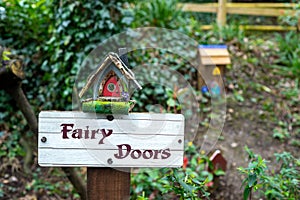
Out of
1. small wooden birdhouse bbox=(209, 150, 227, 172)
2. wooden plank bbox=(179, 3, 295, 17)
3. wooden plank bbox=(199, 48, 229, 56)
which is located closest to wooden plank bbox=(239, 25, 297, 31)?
wooden plank bbox=(179, 3, 295, 17)

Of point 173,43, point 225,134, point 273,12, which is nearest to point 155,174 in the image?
point 225,134

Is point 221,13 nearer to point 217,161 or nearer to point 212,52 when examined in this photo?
point 212,52

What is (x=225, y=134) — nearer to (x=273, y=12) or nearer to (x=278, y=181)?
(x=278, y=181)

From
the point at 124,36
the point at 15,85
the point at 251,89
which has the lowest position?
the point at 15,85

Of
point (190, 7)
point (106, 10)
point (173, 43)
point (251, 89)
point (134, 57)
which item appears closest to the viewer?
point (106, 10)

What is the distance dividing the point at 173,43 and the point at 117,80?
279cm

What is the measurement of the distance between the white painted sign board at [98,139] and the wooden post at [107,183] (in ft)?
0.26

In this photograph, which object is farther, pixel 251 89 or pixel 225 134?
pixel 251 89

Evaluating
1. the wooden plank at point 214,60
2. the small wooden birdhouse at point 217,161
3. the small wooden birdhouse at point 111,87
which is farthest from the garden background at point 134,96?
the small wooden birdhouse at point 111,87

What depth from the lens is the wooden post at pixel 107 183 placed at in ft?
5.43

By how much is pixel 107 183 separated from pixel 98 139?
0.75 feet

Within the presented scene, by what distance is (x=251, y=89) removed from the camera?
4.62 metres

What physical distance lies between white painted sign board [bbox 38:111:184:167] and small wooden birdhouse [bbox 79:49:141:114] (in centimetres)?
4

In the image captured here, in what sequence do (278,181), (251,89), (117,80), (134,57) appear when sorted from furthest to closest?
(251,89) → (134,57) → (278,181) → (117,80)
